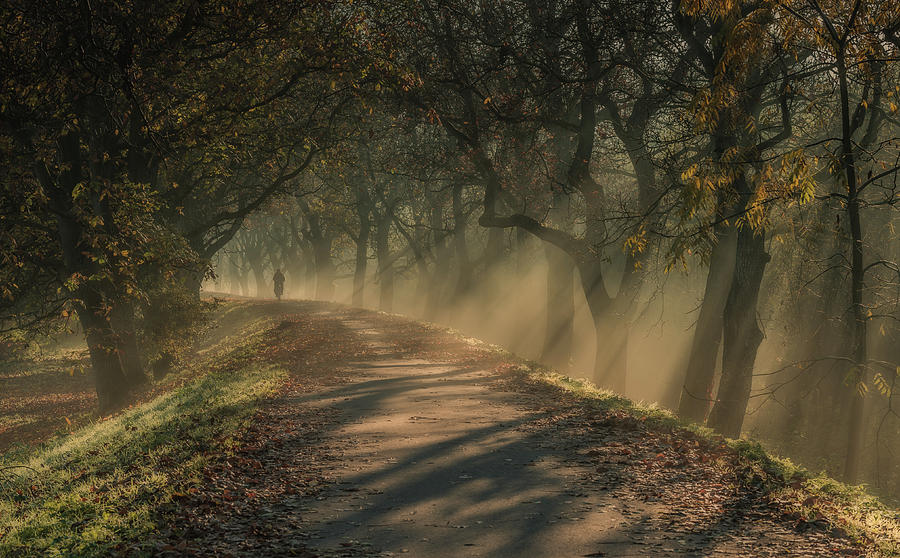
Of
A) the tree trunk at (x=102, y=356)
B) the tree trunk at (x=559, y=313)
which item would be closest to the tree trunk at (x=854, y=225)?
the tree trunk at (x=559, y=313)

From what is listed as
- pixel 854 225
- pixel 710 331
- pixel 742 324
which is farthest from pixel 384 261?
pixel 854 225

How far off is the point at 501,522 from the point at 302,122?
17984 mm

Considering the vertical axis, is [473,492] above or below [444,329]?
below

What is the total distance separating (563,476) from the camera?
313 inches

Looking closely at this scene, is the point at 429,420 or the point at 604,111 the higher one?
the point at 604,111

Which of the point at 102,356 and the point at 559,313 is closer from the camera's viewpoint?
the point at 102,356

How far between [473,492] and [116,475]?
166 inches

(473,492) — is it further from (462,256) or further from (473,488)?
(462,256)

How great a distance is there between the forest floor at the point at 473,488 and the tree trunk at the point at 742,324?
2885mm

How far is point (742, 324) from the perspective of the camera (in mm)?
14164

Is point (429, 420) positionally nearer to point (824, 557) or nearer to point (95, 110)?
point (824, 557)

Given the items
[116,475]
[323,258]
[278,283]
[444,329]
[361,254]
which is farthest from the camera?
[323,258]

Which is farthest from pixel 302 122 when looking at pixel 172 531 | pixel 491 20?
pixel 172 531

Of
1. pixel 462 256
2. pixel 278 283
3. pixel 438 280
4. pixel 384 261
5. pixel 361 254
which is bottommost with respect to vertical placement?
pixel 278 283
